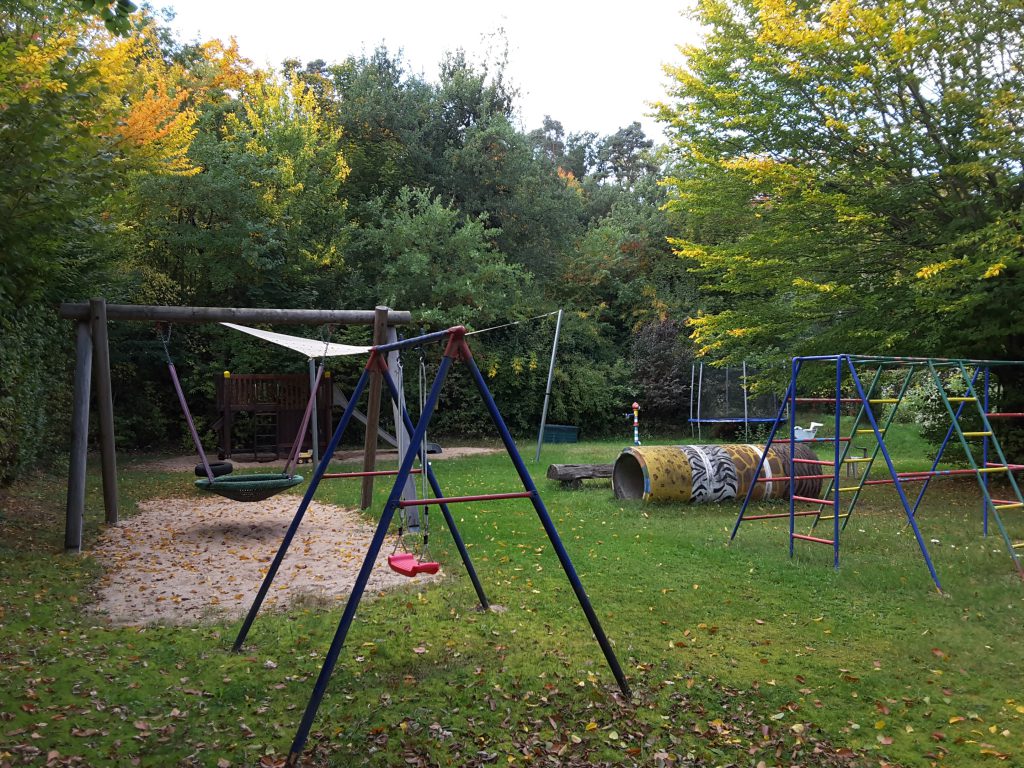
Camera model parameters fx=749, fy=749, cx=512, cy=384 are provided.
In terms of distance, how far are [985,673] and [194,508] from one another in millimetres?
8590

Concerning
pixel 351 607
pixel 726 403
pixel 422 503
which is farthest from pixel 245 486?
pixel 726 403

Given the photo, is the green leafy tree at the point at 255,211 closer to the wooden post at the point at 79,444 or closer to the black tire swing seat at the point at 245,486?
the wooden post at the point at 79,444

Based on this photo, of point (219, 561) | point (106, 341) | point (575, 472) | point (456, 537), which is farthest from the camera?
point (575, 472)

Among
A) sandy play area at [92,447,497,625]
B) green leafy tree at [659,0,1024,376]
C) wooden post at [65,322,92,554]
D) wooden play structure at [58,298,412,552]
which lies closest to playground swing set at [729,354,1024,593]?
green leafy tree at [659,0,1024,376]

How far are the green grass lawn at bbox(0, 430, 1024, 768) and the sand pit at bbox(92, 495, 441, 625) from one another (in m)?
0.33

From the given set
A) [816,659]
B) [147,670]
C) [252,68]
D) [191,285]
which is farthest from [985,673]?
[252,68]

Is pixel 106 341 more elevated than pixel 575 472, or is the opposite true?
pixel 106 341

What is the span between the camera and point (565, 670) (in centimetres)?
408

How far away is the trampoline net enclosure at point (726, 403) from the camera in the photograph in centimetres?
1877

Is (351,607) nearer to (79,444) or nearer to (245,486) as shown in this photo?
(245,486)

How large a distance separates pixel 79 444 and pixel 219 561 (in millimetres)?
1914

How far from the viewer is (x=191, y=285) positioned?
54.3 ft

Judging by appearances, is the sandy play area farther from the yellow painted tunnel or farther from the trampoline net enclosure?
the trampoline net enclosure

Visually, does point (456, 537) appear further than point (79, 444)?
No
